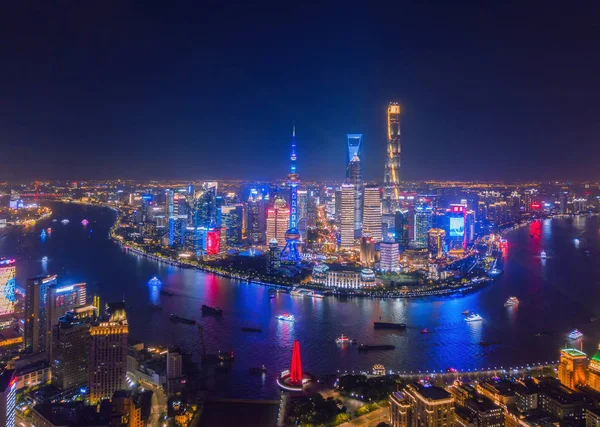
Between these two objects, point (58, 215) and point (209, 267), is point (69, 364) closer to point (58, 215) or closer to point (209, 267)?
point (209, 267)

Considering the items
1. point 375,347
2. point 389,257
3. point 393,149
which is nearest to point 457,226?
point 389,257

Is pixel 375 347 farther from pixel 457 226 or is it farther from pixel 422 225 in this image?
pixel 457 226

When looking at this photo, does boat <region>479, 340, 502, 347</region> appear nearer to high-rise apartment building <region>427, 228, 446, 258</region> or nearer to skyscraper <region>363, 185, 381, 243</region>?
high-rise apartment building <region>427, 228, 446, 258</region>

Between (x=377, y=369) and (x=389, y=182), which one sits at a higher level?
(x=389, y=182)

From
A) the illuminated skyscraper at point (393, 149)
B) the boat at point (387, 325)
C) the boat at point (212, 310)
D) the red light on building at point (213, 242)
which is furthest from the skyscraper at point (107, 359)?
the illuminated skyscraper at point (393, 149)

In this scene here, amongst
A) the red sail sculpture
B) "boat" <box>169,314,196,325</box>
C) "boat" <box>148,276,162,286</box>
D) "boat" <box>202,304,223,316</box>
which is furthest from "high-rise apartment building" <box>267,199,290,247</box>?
the red sail sculpture

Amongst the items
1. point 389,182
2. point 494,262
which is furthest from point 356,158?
point 494,262

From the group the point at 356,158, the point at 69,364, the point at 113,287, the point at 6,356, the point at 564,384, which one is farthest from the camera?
the point at 356,158

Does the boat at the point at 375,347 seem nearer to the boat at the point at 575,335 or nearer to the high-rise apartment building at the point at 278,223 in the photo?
the boat at the point at 575,335
